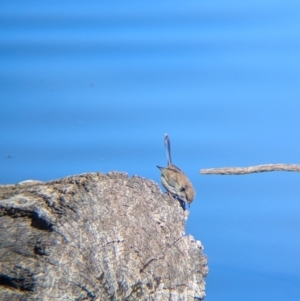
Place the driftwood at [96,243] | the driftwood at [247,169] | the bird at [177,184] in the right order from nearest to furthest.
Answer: the driftwood at [96,243] → the driftwood at [247,169] → the bird at [177,184]

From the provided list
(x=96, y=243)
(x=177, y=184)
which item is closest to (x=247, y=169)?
(x=177, y=184)

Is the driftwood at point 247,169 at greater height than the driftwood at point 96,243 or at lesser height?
greater

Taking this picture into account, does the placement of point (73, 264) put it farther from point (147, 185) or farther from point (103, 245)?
point (147, 185)

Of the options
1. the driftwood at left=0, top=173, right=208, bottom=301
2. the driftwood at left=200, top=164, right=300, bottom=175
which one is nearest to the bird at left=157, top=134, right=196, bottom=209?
Result: the driftwood at left=200, top=164, right=300, bottom=175

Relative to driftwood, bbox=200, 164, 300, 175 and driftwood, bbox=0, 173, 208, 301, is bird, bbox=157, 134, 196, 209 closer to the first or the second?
driftwood, bbox=200, 164, 300, 175

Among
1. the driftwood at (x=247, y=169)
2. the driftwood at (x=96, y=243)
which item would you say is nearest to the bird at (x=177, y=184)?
the driftwood at (x=247, y=169)

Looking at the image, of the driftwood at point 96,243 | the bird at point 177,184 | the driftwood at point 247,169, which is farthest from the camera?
the bird at point 177,184

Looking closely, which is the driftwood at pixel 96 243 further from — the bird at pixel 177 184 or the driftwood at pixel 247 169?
the bird at pixel 177 184

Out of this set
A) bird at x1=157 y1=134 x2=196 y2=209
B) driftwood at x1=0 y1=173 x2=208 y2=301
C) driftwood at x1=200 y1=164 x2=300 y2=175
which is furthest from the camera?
bird at x1=157 y1=134 x2=196 y2=209
